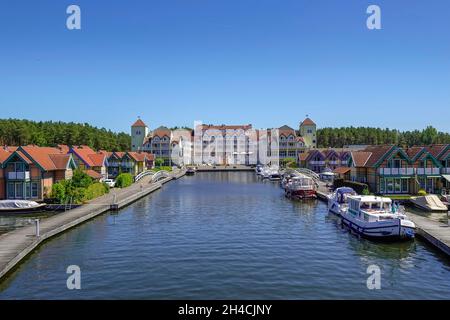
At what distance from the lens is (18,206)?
53.6 metres

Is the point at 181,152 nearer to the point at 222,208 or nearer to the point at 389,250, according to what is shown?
the point at 222,208

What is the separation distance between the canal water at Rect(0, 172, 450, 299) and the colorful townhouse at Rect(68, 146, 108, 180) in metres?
34.6

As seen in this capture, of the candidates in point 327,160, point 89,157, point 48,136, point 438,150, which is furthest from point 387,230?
point 48,136

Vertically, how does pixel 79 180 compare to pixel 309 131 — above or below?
below

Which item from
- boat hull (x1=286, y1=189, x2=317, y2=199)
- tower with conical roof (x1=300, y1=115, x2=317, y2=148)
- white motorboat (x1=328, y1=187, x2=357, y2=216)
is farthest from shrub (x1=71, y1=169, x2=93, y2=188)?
tower with conical roof (x1=300, y1=115, x2=317, y2=148)

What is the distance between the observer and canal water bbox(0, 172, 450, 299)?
984 inches

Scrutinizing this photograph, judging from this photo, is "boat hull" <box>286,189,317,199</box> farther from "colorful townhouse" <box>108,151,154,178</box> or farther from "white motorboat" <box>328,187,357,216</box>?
"colorful townhouse" <box>108,151,154,178</box>

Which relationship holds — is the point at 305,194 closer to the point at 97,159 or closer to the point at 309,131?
the point at 97,159

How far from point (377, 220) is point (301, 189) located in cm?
3190

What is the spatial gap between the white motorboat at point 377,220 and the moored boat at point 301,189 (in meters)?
23.9

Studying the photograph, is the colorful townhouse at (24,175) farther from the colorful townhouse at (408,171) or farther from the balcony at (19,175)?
the colorful townhouse at (408,171)
